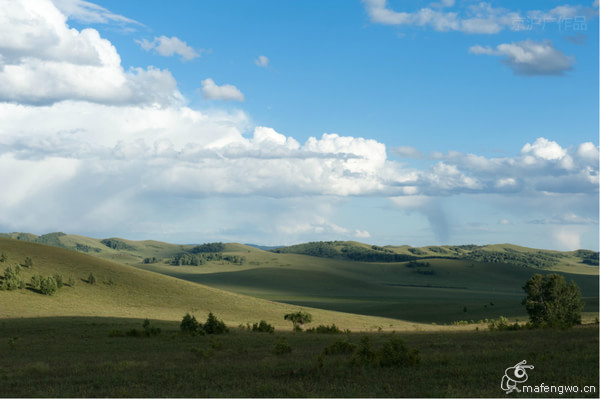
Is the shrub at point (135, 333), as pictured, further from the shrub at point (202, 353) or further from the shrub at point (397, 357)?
the shrub at point (397, 357)

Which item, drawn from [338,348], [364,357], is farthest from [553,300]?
[364,357]

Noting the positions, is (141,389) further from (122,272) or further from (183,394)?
(122,272)

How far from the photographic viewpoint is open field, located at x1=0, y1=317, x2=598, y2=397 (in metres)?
18.1

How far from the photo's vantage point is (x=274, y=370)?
2236 cm

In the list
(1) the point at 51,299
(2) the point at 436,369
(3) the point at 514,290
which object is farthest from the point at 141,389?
(3) the point at 514,290

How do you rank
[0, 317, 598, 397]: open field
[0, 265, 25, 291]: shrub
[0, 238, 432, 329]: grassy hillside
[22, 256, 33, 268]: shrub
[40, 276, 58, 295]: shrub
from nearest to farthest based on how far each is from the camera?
[0, 317, 598, 397]: open field, [0, 238, 432, 329]: grassy hillside, [0, 265, 25, 291]: shrub, [40, 276, 58, 295]: shrub, [22, 256, 33, 268]: shrub

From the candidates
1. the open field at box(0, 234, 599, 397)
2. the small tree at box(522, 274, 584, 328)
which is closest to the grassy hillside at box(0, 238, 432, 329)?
the open field at box(0, 234, 599, 397)

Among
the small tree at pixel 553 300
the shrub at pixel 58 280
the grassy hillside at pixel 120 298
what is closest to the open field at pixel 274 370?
the small tree at pixel 553 300

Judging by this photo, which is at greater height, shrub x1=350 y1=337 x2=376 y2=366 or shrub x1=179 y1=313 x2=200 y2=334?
shrub x1=350 y1=337 x2=376 y2=366

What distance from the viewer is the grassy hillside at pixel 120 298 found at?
62.1 metres

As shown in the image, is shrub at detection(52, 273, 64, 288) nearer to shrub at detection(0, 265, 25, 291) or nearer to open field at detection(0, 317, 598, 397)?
shrub at detection(0, 265, 25, 291)

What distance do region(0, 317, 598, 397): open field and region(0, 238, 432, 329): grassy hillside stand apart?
27074 mm

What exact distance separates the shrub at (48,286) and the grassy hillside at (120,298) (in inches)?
30.2

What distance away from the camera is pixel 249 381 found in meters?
19.8
